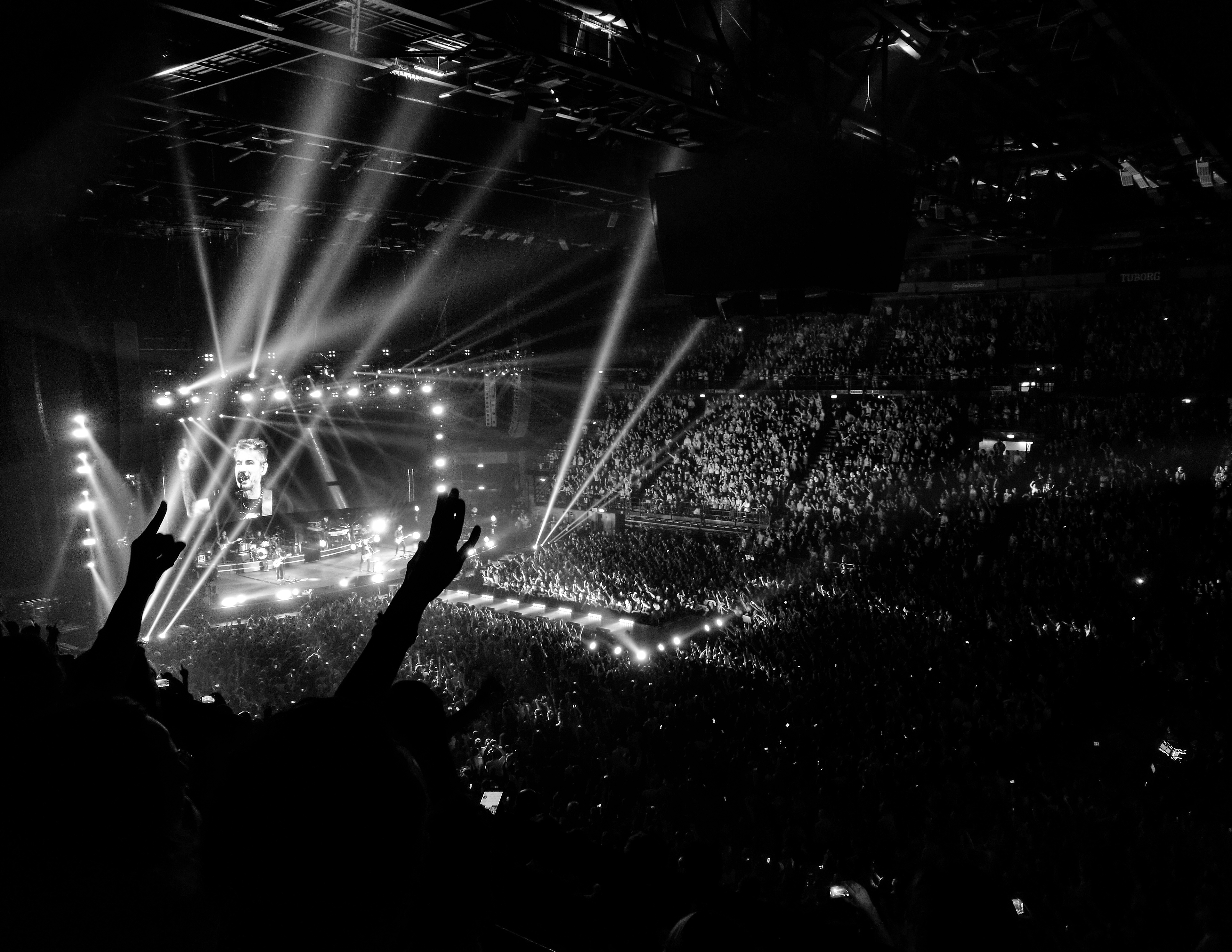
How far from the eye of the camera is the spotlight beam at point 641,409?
21953mm

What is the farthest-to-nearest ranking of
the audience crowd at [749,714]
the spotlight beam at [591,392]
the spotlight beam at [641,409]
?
the spotlight beam at [591,392] → the spotlight beam at [641,409] → the audience crowd at [749,714]

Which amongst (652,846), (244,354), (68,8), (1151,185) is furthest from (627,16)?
(244,354)

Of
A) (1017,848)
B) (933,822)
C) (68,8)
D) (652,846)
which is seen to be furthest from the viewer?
(933,822)

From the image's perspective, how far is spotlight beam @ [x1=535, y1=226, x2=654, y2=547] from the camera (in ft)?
73.6

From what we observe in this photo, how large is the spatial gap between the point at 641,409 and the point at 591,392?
205 centimetres

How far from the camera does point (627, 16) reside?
17.1 feet

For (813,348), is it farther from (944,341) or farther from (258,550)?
(258,550)

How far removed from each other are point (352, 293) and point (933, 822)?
38.4 ft

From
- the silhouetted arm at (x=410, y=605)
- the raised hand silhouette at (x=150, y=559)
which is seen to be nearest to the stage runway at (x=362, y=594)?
the raised hand silhouette at (x=150, y=559)

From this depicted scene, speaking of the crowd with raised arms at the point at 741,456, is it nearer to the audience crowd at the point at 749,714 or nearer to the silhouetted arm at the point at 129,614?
the audience crowd at the point at 749,714

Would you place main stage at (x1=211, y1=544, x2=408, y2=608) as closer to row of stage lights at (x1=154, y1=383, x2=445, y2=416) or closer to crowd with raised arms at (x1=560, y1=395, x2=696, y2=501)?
row of stage lights at (x1=154, y1=383, x2=445, y2=416)

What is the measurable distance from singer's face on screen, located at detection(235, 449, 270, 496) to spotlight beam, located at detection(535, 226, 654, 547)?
672 cm

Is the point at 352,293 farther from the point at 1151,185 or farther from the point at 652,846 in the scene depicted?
the point at 652,846

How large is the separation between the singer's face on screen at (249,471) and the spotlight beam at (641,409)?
22.6 feet
